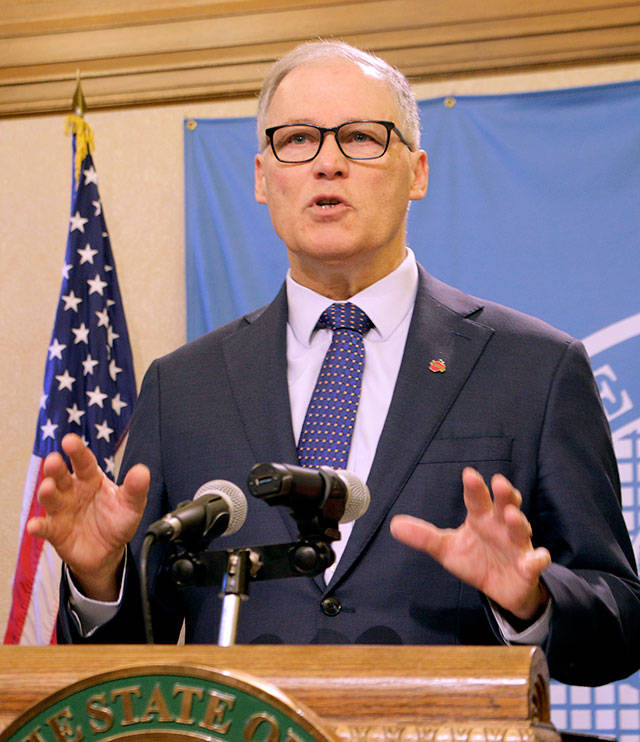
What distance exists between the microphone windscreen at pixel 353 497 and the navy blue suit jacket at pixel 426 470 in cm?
37

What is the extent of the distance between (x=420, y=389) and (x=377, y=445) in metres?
0.14

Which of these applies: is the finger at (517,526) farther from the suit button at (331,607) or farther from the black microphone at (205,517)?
the suit button at (331,607)

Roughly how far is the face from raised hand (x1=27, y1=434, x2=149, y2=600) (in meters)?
0.79

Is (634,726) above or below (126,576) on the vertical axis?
below

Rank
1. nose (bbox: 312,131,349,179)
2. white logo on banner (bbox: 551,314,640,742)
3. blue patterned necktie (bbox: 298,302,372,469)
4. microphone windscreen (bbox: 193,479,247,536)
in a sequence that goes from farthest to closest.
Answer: white logo on banner (bbox: 551,314,640,742)
nose (bbox: 312,131,349,179)
blue patterned necktie (bbox: 298,302,372,469)
microphone windscreen (bbox: 193,479,247,536)

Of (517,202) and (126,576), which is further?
(517,202)

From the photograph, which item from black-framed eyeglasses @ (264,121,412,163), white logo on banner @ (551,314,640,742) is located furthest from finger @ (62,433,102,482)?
white logo on banner @ (551,314,640,742)

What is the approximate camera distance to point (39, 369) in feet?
13.0

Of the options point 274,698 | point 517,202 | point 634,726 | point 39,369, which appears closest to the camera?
point 274,698

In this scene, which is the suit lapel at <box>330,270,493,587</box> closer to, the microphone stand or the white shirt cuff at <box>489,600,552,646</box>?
the white shirt cuff at <box>489,600,552,646</box>

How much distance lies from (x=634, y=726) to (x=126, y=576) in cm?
212

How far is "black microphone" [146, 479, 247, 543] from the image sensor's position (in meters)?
1.11

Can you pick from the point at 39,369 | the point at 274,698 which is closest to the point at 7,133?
the point at 39,369

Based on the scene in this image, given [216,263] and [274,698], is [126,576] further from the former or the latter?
[216,263]
